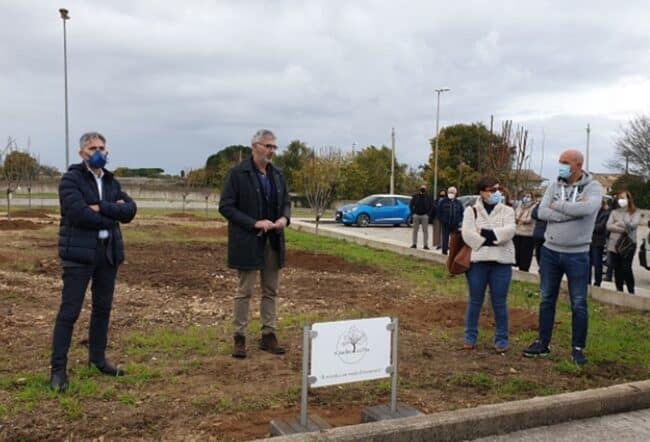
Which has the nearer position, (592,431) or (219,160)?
(592,431)

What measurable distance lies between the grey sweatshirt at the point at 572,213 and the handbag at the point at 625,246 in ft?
15.1

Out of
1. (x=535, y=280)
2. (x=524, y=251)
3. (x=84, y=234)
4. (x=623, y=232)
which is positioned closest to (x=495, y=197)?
(x=84, y=234)

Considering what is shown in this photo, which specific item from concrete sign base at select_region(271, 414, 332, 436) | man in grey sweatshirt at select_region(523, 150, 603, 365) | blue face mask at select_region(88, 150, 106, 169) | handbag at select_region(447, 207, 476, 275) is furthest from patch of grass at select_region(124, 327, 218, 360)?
man in grey sweatshirt at select_region(523, 150, 603, 365)

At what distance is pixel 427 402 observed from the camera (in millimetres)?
4758

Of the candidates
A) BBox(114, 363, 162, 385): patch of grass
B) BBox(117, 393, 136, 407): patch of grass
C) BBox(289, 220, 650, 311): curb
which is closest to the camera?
BBox(117, 393, 136, 407): patch of grass

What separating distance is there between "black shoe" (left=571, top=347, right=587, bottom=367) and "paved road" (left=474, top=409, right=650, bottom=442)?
1.10 metres

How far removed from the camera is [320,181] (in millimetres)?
24109

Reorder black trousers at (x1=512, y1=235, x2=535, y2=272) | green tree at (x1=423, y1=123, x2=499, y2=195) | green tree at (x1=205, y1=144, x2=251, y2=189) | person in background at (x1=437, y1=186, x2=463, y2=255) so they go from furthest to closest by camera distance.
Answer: green tree at (x1=205, y1=144, x2=251, y2=189) < green tree at (x1=423, y1=123, x2=499, y2=195) < person in background at (x1=437, y1=186, x2=463, y2=255) < black trousers at (x1=512, y1=235, x2=535, y2=272)

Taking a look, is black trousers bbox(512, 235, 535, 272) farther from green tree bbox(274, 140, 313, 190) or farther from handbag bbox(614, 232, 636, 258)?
green tree bbox(274, 140, 313, 190)

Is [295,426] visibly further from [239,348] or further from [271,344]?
[271,344]

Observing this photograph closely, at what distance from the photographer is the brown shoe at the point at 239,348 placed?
5.64 m

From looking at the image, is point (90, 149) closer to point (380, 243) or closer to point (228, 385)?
point (228, 385)

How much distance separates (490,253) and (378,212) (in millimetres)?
22533

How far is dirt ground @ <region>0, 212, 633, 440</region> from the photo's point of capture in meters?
4.18
